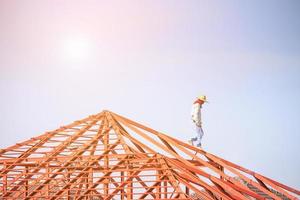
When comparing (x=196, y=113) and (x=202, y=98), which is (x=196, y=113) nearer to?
(x=196, y=113)

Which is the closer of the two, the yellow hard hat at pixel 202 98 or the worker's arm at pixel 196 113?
the worker's arm at pixel 196 113

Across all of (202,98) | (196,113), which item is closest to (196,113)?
(196,113)

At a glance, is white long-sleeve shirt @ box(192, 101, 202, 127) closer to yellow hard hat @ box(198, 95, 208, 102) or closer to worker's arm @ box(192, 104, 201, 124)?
worker's arm @ box(192, 104, 201, 124)

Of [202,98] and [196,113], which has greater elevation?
[202,98]

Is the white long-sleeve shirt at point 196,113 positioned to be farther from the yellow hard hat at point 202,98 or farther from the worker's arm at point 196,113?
the yellow hard hat at point 202,98

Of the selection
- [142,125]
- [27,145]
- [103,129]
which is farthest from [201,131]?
[27,145]

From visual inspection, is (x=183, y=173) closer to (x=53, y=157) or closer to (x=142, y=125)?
(x=142, y=125)

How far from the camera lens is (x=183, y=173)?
18.4m

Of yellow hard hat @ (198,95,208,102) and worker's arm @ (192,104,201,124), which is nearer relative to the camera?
worker's arm @ (192,104,201,124)

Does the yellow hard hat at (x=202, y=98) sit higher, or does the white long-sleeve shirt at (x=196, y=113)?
the yellow hard hat at (x=202, y=98)

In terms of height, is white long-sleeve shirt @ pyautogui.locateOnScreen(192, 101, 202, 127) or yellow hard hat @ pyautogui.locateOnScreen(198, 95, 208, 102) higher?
yellow hard hat @ pyautogui.locateOnScreen(198, 95, 208, 102)

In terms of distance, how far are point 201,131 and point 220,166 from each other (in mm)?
1620

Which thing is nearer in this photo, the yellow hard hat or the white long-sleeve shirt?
the white long-sleeve shirt

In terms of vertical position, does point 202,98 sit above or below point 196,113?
above
